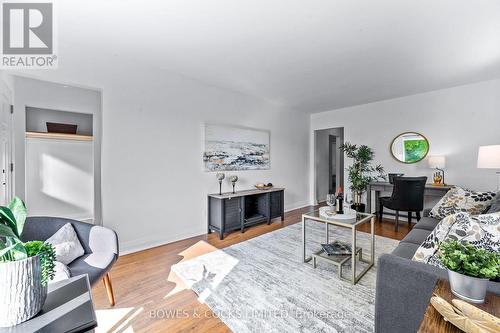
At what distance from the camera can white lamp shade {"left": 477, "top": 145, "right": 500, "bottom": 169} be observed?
2.85m

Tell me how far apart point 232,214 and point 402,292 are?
8.45ft

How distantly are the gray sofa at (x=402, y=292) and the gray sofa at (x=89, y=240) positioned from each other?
6.21ft

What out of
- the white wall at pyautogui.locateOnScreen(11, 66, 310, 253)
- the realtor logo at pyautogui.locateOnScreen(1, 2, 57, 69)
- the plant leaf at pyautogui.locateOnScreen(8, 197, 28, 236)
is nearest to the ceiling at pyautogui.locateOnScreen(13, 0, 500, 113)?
the realtor logo at pyautogui.locateOnScreen(1, 2, 57, 69)

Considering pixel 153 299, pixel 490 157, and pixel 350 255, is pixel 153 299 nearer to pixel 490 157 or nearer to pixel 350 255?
pixel 350 255

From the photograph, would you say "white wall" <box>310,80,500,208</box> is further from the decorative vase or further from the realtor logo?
the realtor logo

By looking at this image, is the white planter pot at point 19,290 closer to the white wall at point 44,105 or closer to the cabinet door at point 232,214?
the cabinet door at point 232,214

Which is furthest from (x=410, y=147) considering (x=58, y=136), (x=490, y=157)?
(x=58, y=136)

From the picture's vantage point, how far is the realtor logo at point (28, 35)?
72.8 inches

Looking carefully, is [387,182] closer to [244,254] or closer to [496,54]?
[496,54]

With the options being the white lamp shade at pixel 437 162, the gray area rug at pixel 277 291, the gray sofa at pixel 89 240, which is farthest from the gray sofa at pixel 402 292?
the white lamp shade at pixel 437 162

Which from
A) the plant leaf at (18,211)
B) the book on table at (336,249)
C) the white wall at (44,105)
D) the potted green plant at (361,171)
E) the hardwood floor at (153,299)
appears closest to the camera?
the plant leaf at (18,211)

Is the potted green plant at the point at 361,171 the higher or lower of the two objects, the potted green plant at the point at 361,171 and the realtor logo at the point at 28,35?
the lower

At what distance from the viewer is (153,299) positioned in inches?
73.8

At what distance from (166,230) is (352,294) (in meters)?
2.44
